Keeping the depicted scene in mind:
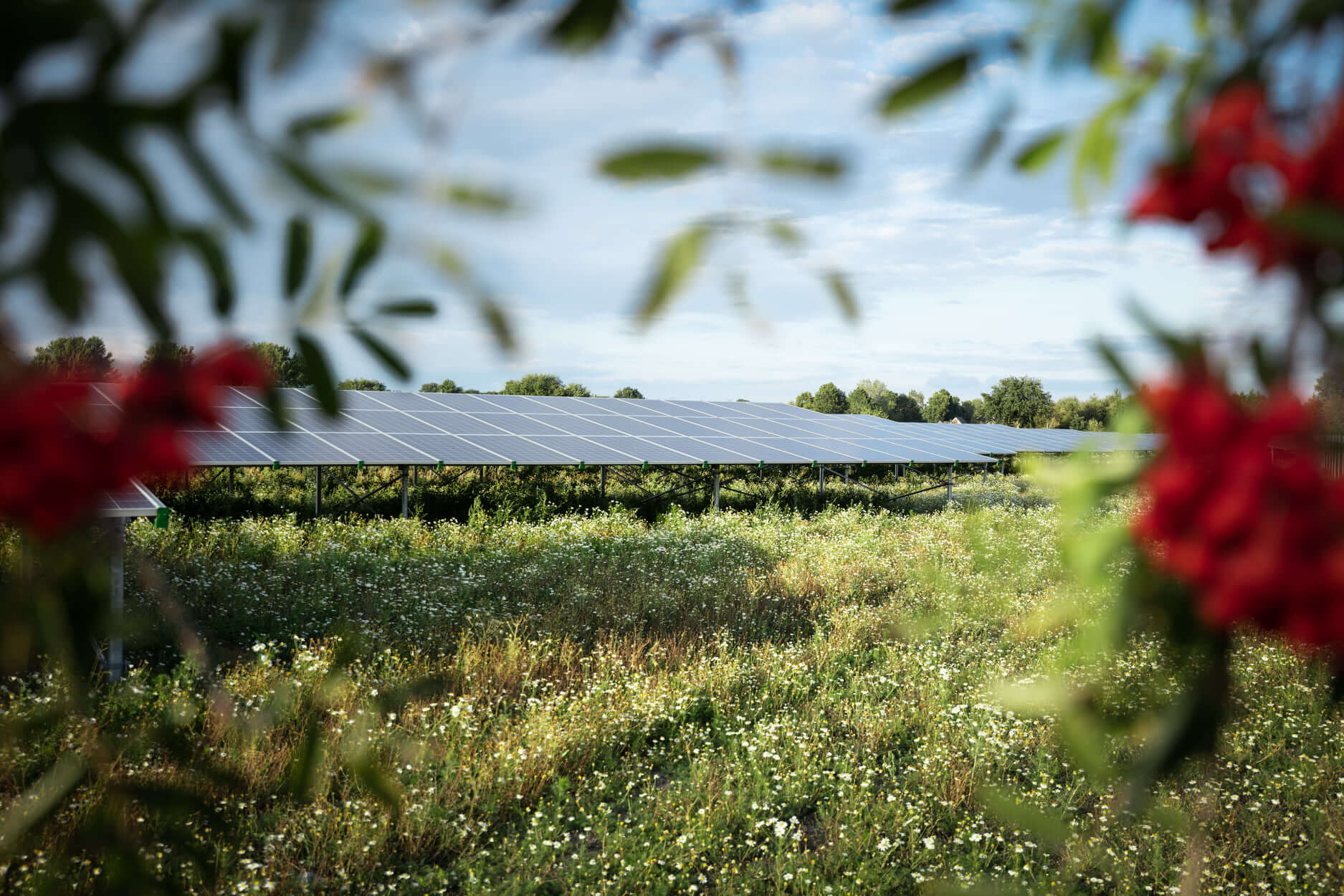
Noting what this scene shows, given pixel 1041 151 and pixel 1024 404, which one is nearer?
pixel 1041 151

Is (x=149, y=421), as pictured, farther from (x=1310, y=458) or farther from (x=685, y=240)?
(x=1310, y=458)

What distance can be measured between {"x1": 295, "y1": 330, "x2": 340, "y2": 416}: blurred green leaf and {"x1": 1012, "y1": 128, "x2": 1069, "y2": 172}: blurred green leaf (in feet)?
2.33

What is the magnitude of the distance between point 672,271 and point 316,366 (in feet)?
1.27

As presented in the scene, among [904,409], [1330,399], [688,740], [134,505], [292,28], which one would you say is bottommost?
[688,740]

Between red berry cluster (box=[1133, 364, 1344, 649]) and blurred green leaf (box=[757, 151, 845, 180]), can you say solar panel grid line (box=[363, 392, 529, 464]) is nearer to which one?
blurred green leaf (box=[757, 151, 845, 180])

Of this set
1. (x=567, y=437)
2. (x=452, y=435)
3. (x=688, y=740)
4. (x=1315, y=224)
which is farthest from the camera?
(x=567, y=437)

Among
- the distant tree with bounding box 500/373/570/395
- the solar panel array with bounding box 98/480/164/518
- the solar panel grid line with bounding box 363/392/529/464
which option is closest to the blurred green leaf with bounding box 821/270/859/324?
the solar panel array with bounding box 98/480/164/518

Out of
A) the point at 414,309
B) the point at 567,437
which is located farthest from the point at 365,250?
the point at 567,437

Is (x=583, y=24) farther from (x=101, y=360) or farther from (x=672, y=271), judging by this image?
(x=101, y=360)

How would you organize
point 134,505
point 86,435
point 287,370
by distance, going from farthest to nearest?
point 134,505 → point 287,370 → point 86,435

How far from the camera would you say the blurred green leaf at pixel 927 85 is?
2.29 ft

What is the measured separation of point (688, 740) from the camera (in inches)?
167

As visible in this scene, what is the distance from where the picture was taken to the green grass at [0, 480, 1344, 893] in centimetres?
310

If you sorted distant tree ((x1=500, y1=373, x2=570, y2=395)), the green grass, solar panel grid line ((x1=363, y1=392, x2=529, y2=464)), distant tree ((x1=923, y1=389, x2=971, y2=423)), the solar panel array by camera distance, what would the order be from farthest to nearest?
distant tree ((x1=923, y1=389, x2=971, y2=423)) → distant tree ((x1=500, y1=373, x2=570, y2=395)) → solar panel grid line ((x1=363, y1=392, x2=529, y2=464)) → the solar panel array → the green grass
